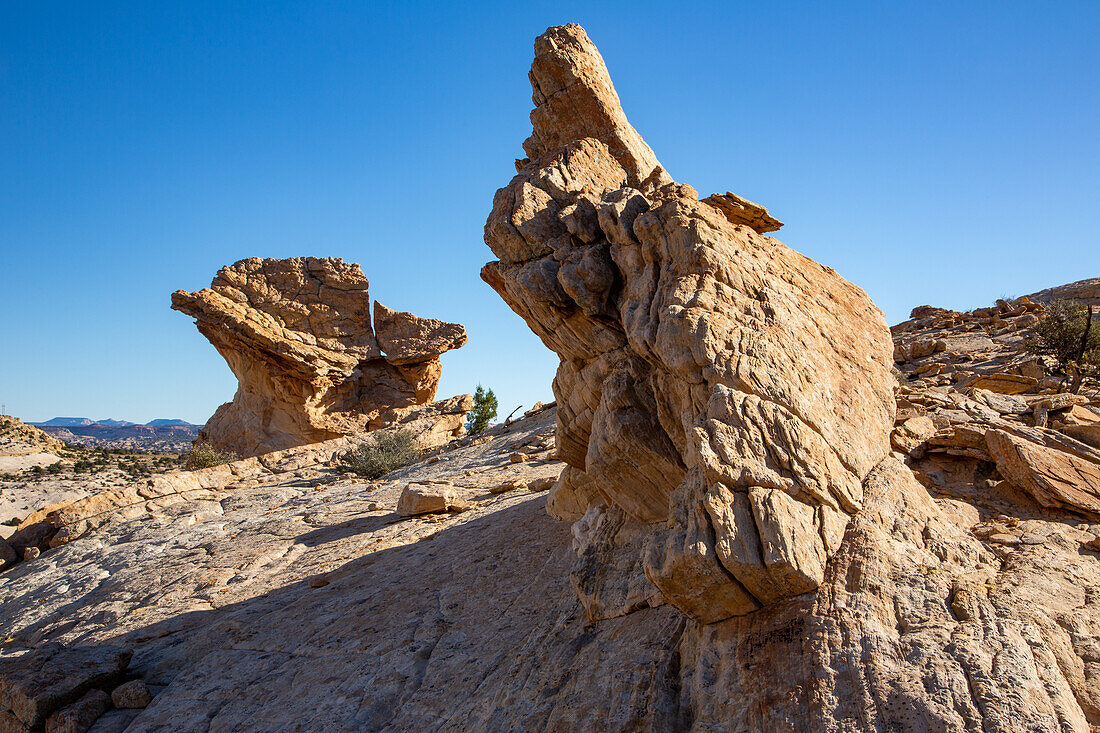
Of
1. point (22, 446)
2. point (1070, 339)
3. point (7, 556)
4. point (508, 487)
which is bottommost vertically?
point (7, 556)

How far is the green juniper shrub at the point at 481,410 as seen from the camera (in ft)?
121

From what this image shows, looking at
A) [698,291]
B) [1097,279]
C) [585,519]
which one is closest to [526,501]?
[585,519]

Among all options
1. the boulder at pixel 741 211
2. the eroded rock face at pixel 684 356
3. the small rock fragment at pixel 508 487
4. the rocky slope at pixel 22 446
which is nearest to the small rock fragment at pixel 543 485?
the small rock fragment at pixel 508 487

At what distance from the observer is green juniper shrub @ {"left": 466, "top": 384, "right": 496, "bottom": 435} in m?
36.9

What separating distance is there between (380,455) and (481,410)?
Answer: 17329 millimetres

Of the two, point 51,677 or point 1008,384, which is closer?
point 51,677

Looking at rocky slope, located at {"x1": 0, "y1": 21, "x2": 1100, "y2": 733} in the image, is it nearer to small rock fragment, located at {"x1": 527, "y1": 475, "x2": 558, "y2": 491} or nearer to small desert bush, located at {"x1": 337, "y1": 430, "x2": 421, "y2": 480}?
small rock fragment, located at {"x1": 527, "y1": 475, "x2": 558, "y2": 491}

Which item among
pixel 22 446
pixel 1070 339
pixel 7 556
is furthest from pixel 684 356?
pixel 22 446

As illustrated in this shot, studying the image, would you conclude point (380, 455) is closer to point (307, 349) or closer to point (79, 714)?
point (307, 349)

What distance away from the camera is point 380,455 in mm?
21281

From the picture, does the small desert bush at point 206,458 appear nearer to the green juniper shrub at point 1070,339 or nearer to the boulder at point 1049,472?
the boulder at point 1049,472

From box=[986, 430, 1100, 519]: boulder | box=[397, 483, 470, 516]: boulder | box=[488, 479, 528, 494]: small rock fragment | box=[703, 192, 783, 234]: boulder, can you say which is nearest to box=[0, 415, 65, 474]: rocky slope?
box=[397, 483, 470, 516]: boulder

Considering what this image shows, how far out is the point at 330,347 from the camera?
108 ft

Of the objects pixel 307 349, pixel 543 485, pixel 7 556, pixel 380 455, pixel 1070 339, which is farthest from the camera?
pixel 307 349
